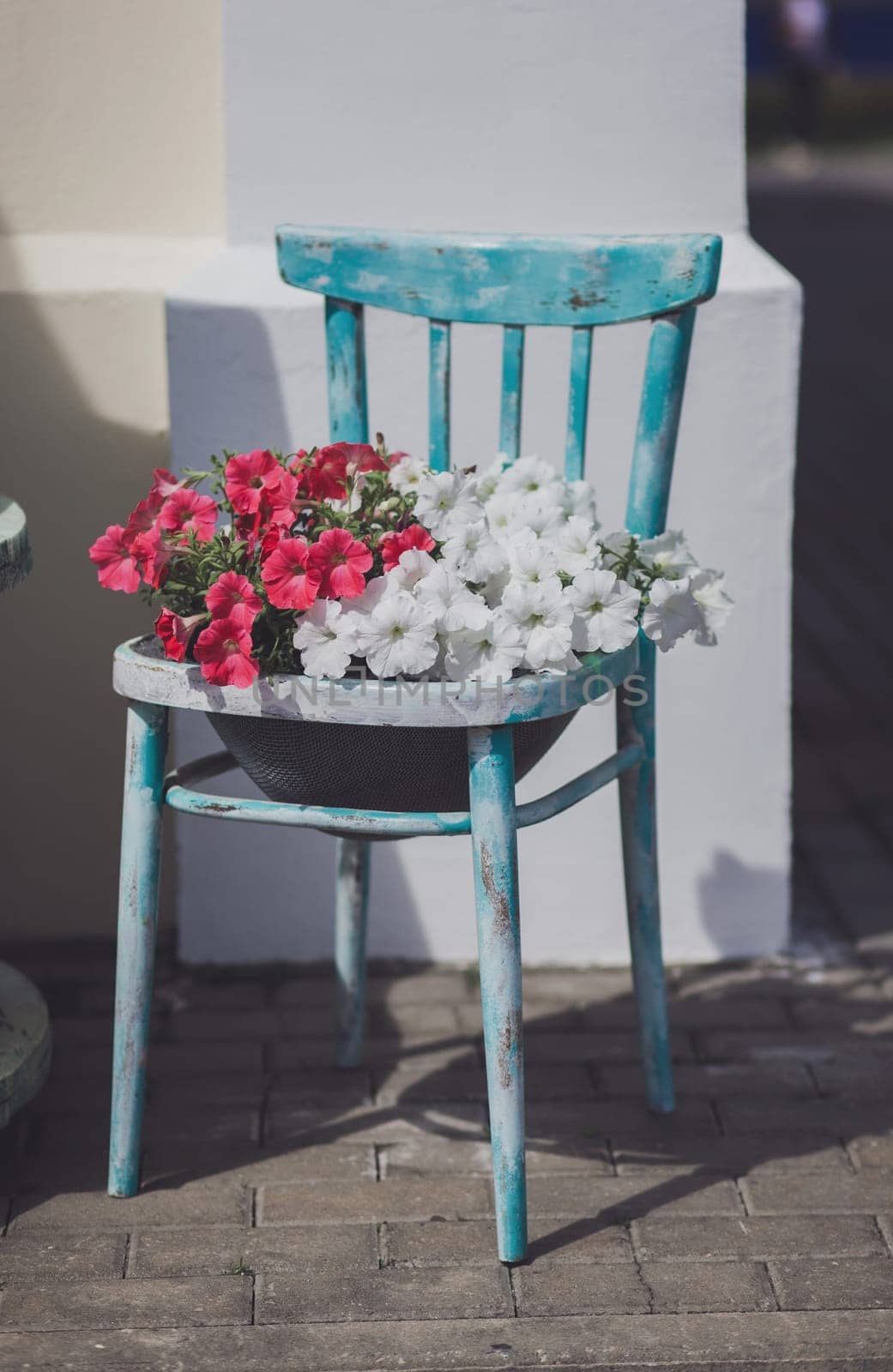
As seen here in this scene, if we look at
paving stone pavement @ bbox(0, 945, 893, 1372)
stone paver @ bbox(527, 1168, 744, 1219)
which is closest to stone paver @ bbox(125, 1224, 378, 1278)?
paving stone pavement @ bbox(0, 945, 893, 1372)

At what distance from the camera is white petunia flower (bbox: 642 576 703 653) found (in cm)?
214

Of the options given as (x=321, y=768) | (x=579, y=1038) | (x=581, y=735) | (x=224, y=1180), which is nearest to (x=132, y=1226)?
(x=224, y=1180)

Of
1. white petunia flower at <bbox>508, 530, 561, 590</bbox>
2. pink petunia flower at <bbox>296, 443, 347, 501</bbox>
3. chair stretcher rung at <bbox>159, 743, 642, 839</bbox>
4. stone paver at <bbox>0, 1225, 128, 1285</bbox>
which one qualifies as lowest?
stone paver at <bbox>0, 1225, 128, 1285</bbox>

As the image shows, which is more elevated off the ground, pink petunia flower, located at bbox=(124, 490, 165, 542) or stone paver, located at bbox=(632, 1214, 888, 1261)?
pink petunia flower, located at bbox=(124, 490, 165, 542)

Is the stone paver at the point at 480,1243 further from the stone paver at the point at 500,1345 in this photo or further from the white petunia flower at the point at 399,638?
the white petunia flower at the point at 399,638

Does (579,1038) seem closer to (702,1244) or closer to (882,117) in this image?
(702,1244)

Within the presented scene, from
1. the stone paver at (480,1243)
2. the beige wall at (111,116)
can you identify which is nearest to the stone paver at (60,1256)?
the stone paver at (480,1243)

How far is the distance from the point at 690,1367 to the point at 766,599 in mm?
1355

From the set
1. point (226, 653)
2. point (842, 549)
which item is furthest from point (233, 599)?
point (842, 549)

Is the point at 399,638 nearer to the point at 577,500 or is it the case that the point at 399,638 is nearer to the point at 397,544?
the point at 397,544

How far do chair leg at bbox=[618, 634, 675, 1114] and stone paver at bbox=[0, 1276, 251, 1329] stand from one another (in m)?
0.71

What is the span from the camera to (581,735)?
9.89 feet

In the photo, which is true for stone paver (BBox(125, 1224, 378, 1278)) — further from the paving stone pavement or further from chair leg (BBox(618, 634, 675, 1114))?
chair leg (BBox(618, 634, 675, 1114))

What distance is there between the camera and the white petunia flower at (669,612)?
84.2 inches
